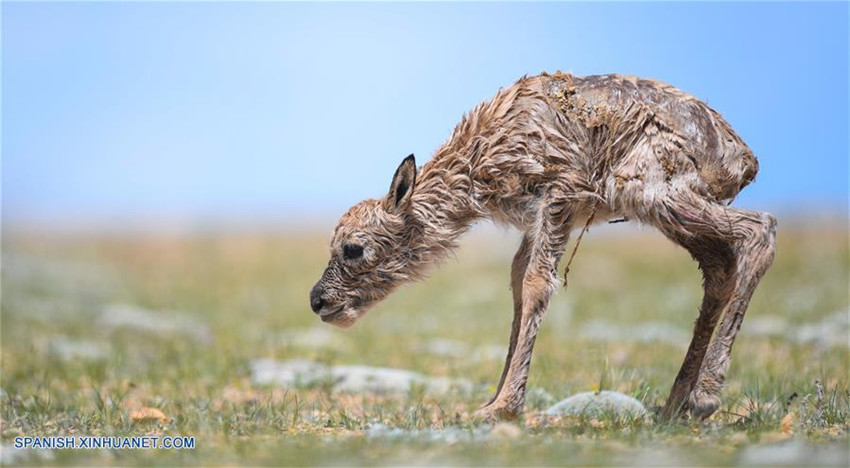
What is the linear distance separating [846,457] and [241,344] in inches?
425

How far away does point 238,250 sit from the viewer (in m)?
40.9

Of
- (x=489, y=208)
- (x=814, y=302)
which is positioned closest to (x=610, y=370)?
(x=489, y=208)

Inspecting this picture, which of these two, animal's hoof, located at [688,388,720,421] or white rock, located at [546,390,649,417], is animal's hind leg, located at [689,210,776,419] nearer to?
animal's hoof, located at [688,388,720,421]

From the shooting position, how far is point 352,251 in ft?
26.1

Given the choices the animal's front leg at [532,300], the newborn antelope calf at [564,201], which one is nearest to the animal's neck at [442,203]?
the newborn antelope calf at [564,201]

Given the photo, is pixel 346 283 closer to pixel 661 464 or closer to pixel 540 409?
pixel 540 409

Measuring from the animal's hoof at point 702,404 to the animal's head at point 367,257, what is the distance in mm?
2448

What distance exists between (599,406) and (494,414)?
3.93ft

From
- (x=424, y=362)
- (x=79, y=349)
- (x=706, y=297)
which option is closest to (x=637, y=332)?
(x=424, y=362)

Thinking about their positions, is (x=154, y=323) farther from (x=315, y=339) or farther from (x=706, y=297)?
(x=706, y=297)

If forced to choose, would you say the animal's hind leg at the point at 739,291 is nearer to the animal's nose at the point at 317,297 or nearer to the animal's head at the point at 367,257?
the animal's head at the point at 367,257

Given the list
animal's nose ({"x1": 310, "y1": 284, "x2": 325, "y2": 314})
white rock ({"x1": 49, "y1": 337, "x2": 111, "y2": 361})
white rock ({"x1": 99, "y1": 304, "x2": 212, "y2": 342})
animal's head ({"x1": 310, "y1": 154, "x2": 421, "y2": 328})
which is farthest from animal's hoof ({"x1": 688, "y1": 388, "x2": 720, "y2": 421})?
white rock ({"x1": 99, "y1": 304, "x2": 212, "y2": 342})

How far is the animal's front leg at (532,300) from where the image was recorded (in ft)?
23.6

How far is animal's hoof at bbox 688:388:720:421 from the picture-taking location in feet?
23.1
